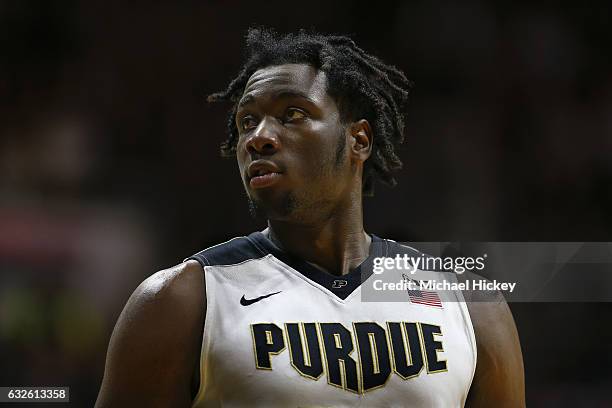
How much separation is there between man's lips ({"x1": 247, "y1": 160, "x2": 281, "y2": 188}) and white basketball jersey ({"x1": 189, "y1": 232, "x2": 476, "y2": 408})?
217 millimetres

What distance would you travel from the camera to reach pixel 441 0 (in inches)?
186

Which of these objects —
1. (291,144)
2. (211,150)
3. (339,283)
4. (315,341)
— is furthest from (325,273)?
(211,150)

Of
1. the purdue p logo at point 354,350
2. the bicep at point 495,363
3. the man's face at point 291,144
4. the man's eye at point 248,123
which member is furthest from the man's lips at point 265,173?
the bicep at point 495,363

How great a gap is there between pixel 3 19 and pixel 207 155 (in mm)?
1367

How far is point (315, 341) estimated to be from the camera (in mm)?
2168

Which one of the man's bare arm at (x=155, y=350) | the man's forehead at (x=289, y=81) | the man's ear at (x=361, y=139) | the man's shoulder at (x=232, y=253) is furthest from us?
the man's ear at (x=361, y=139)

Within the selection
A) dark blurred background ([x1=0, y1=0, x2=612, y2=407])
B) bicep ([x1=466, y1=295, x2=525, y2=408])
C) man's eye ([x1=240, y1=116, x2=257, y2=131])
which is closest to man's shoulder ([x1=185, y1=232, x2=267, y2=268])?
man's eye ([x1=240, y1=116, x2=257, y2=131])

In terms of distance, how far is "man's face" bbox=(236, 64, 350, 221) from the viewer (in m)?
2.31

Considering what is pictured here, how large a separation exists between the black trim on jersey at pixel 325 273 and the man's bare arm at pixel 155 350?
Result: 0.34 meters

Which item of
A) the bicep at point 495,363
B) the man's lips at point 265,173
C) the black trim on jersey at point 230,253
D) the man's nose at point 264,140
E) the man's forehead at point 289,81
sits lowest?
the bicep at point 495,363

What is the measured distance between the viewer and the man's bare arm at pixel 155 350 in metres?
2.05

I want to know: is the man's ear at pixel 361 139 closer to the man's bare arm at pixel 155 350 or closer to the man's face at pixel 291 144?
the man's face at pixel 291 144

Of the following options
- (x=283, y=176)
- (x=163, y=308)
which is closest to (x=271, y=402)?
(x=163, y=308)

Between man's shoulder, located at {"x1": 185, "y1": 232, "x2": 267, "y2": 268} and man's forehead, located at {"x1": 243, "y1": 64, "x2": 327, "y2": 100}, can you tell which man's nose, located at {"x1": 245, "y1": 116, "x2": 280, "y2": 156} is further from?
man's shoulder, located at {"x1": 185, "y1": 232, "x2": 267, "y2": 268}
